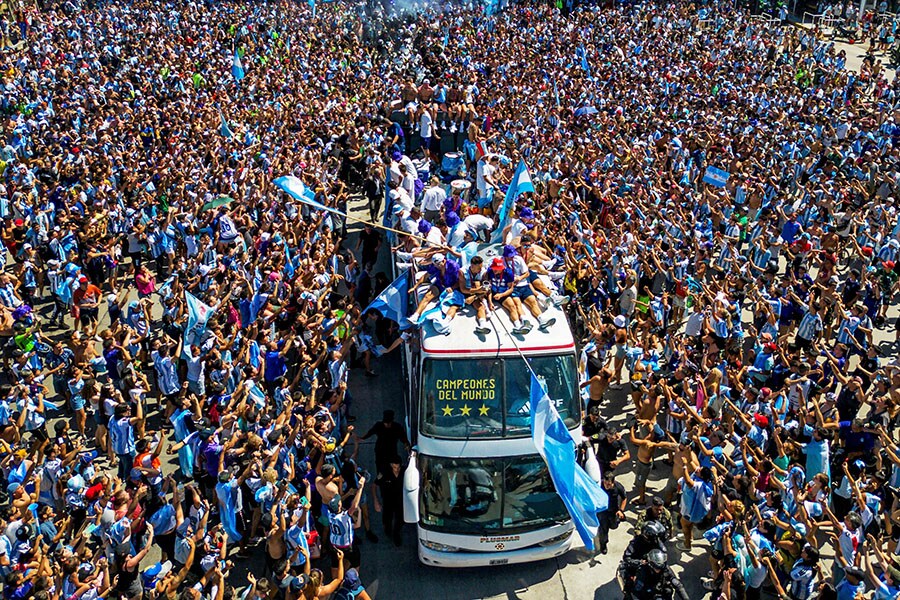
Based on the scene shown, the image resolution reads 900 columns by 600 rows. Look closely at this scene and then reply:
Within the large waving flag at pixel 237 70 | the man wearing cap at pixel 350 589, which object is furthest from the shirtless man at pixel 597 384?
the large waving flag at pixel 237 70

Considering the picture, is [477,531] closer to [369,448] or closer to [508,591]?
[508,591]

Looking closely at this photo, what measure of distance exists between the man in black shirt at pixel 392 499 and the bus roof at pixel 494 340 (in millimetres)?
1310

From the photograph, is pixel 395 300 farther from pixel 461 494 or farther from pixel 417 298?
pixel 461 494

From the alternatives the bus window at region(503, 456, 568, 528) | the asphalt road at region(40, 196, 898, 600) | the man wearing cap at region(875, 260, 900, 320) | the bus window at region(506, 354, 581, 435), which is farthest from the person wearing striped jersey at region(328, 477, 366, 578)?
the man wearing cap at region(875, 260, 900, 320)

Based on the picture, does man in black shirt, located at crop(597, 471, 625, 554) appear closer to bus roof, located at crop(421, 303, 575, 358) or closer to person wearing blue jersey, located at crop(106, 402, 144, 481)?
bus roof, located at crop(421, 303, 575, 358)

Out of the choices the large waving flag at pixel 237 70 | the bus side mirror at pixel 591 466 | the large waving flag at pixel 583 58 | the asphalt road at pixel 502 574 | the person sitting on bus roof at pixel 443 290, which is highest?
the large waving flag at pixel 583 58

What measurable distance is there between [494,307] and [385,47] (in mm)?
28127

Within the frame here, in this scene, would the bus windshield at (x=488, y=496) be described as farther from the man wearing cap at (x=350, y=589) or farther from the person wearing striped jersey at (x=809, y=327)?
the person wearing striped jersey at (x=809, y=327)

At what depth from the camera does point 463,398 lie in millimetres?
8883

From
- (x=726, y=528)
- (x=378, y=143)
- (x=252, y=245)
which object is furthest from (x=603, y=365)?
(x=378, y=143)

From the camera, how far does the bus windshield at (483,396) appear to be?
880 cm

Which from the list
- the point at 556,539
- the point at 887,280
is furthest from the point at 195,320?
the point at 887,280

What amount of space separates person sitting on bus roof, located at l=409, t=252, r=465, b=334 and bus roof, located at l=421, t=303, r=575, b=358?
0.16 metres

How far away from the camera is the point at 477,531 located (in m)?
8.88
